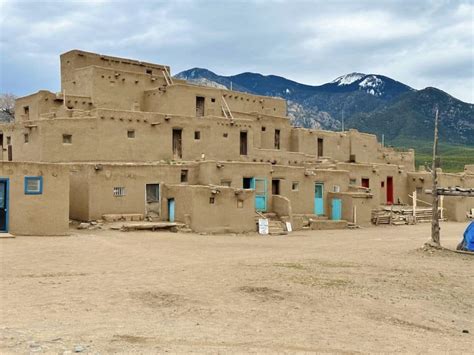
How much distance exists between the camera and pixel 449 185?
42094 mm

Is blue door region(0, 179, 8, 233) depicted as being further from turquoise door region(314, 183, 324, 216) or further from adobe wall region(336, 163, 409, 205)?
adobe wall region(336, 163, 409, 205)

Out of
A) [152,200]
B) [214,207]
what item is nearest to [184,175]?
[152,200]

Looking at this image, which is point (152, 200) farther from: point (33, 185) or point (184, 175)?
point (33, 185)

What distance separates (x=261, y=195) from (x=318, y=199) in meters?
4.99

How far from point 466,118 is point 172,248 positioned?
12766 cm

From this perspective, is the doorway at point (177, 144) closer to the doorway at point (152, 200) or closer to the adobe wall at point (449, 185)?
the doorway at point (152, 200)

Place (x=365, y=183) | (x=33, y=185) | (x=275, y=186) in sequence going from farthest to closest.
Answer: (x=365, y=183)
(x=275, y=186)
(x=33, y=185)

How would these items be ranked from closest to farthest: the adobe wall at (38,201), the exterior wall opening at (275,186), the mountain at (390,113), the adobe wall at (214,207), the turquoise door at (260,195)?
the adobe wall at (38,201) < the adobe wall at (214,207) < the turquoise door at (260,195) < the exterior wall opening at (275,186) < the mountain at (390,113)

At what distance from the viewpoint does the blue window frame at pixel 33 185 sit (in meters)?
19.6

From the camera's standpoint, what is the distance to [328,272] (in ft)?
52.4

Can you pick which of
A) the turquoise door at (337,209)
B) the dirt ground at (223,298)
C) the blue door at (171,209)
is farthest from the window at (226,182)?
the dirt ground at (223,298)

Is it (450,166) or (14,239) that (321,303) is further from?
(450,166)

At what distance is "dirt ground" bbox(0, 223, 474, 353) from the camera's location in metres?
8.73

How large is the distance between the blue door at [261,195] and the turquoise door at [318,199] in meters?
4.38
